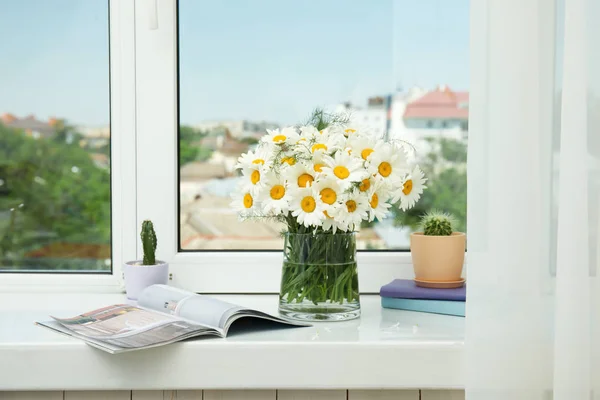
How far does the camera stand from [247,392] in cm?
145

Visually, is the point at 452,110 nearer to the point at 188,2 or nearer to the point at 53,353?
the point at 188,2

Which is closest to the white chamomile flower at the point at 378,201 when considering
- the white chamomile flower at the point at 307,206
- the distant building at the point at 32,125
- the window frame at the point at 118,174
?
the white chamomile flower at the point at 307,206

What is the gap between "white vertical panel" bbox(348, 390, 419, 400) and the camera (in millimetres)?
1455

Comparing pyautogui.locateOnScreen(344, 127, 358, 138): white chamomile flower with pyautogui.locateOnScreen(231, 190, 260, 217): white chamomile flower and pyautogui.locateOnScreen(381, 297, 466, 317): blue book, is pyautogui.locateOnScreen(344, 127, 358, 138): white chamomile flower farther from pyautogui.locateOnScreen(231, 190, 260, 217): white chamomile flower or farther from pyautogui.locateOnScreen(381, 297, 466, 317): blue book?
pyautogui.locateOnScreen(381, 297, 466, 317): blue book

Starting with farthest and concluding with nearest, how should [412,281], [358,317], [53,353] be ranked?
[412,281] → [358,317] → [53,353]

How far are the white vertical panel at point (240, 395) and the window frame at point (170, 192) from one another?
0.41 m

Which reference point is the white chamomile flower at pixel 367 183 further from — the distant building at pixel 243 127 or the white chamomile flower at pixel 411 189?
the distant building at pixel 243 127

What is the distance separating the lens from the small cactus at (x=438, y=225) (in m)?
1.68

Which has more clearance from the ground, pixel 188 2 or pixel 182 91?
pixel 188 2

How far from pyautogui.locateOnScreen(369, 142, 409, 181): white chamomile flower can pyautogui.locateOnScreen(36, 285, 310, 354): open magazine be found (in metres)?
0.33

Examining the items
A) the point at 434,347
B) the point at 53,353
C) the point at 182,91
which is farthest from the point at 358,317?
the point at 182,91

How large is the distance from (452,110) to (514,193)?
Answer: 0.59 m

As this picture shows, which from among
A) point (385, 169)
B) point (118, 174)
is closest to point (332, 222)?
point (385, 169)

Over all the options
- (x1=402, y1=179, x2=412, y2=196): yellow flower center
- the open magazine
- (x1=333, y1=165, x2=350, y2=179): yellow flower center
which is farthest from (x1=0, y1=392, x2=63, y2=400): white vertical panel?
(x1=402, y1=179, x2=412, y2=196): yellow flower center
